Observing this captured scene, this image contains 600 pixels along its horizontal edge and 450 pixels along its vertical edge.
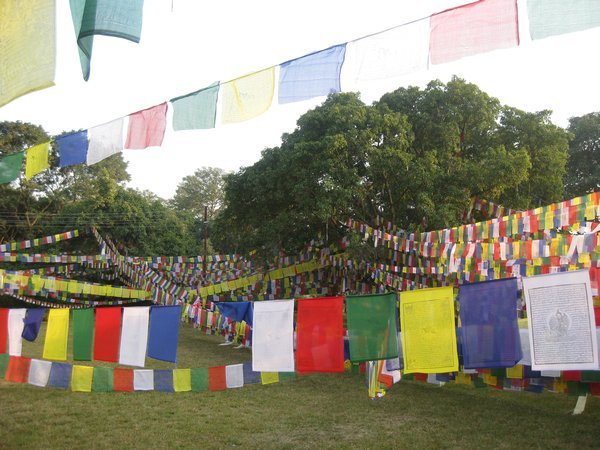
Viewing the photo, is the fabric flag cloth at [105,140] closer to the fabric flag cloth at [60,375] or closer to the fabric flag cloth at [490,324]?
the fabric flag cloth at [60,375]

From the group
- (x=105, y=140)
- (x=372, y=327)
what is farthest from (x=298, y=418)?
(x=105, y=140)

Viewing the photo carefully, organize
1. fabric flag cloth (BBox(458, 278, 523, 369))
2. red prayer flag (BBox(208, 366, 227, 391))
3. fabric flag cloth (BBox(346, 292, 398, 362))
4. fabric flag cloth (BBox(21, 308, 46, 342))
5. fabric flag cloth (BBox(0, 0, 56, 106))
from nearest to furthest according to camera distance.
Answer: fabric flag cloth (BBox(0, 0, 56, 106))
fabric flag cloth (BBox(458, 278, 523, 369))
fabric flag cloth (BBox(346, 292, 398, 362))
red prayer flag (BBox(208, 366, 227, 391))
fabric flag cloth (BBox(21, 308, 46, 342))

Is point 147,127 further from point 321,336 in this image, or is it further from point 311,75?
point 321,336

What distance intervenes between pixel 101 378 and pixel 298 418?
2.95 m

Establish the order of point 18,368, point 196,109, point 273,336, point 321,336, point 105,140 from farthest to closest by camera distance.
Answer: point 105,140 → point 18,368 → point 196,109 → point 273,336 → point 321,336

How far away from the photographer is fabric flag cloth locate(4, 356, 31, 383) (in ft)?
26.1

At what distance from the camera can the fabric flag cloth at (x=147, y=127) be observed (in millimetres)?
7625

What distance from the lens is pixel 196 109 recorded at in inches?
282

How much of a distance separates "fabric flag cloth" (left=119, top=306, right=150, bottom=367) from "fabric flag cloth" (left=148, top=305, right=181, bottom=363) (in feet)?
0.29

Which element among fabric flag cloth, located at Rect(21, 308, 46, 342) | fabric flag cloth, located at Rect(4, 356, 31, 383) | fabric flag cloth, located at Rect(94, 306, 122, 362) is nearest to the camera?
fabric flag cloth, located at Rect(94, 306, 122, 362)

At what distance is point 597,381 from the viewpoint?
584 cm

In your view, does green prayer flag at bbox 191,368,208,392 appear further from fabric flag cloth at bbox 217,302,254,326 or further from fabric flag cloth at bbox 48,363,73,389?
fabric flag cloth at bbox 48,363,73,389

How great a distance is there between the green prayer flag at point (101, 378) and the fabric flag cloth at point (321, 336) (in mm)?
3509

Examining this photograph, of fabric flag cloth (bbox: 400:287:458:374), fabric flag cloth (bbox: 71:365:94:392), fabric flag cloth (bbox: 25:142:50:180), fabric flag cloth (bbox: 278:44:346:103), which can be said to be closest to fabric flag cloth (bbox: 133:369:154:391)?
fabric flag cloth (bbox: 71:365:94:392)
